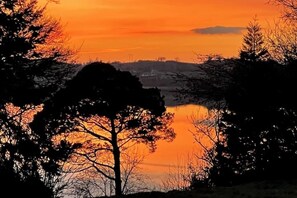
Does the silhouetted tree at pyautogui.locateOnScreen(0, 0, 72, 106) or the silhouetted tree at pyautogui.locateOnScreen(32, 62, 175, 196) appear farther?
the silhouetted tree at pyautogui.locateOnScreen(32, 62, 175, 196)

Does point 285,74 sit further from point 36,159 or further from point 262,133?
point 36,159

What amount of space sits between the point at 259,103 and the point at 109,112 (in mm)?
11642

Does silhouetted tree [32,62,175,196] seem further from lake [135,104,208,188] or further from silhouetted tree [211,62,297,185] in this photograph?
silhouetted tree [211,62,297,185]

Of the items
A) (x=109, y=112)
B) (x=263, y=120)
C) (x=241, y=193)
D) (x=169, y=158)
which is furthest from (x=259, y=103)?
(x=169, y=158)

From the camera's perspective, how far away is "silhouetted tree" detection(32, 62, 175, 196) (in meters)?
29.2

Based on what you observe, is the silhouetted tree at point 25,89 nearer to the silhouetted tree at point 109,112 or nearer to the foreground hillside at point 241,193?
the foreground hillside at point 241,193

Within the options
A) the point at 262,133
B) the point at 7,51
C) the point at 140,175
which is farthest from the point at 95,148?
the point at 7,51

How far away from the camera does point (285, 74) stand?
18.7m

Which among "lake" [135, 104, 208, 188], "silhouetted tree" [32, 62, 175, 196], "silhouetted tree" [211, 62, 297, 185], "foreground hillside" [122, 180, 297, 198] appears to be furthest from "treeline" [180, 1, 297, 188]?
"lake" [135, 104, 208, 188]

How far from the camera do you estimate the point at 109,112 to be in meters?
29.7

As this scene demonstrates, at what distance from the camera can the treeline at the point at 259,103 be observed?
1878 cm

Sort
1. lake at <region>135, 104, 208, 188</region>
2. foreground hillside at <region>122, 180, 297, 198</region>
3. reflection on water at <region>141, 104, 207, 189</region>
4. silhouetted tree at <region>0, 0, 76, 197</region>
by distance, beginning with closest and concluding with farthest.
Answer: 1. foreground hillside at <region>122, 180, 297, 198</region>
2. silhouetted tree at <region>0, 0, 76, 197</region>
3. lake at <region>135, 104, 208, 188</region>
4. reflection on water at <region>141, 104, 207, 189</region>

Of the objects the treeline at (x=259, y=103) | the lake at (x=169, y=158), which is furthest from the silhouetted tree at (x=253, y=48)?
the lake at (x=169, y=158)

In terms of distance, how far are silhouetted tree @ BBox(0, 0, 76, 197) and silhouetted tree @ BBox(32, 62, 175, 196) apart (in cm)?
858
